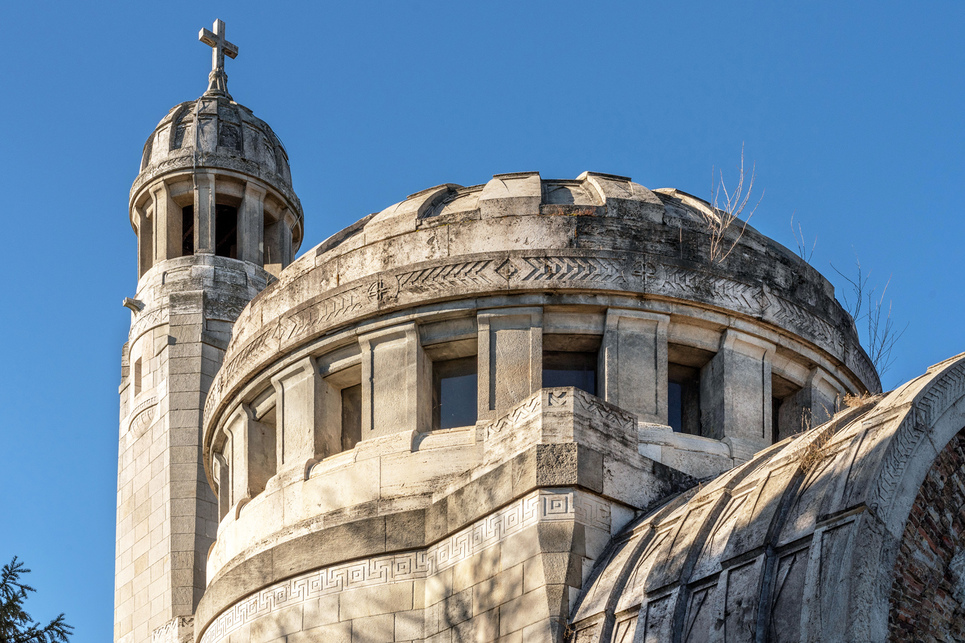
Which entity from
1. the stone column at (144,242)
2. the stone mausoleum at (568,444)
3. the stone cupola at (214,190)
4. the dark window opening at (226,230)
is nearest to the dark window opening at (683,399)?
the stone mausoleum at (568,444)

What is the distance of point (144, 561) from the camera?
3284 centimetres

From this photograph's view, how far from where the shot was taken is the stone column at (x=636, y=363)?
20828mm

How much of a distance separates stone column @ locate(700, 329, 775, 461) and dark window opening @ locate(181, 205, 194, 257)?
17918 mm

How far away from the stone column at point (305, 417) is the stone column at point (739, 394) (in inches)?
200

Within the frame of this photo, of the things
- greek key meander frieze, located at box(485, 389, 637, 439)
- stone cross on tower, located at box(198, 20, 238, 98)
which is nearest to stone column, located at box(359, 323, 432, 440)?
greek key meander frieze, located at box(485, 389, 637, 439)

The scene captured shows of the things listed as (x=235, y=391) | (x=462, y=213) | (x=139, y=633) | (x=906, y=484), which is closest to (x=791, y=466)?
(x=906, y=484)

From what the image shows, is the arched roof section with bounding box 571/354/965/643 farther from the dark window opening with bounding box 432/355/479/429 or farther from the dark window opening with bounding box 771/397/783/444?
the dark window opening with bounding box 771/397/783/444

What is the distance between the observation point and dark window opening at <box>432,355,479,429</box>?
21.5 m

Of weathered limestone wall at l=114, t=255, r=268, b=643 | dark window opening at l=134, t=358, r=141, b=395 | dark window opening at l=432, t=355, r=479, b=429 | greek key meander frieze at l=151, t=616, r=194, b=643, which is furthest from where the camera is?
dark window opening at l=134, t=358, r=141, b=395

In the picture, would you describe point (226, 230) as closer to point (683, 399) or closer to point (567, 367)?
point (567, 367)

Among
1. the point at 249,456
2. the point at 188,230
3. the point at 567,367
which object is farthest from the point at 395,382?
the point at 188,230

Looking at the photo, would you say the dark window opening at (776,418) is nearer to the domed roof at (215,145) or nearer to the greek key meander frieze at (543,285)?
the greek key meander frieze at (543,285)

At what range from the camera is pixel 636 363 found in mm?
21047

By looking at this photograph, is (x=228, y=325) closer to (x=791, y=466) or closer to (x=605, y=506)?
(x=605, y=506)
